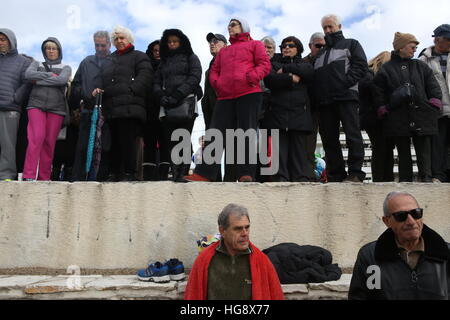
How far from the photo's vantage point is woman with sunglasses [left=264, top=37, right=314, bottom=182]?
4.86 metres

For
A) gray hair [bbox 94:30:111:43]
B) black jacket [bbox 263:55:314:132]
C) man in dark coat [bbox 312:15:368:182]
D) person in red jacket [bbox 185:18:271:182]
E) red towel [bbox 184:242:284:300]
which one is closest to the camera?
red towel [bbox 184:242:284:300]

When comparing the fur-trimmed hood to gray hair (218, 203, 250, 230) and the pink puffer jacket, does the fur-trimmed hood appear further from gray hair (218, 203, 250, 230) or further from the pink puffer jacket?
gray hair (218, 203, 250, 230)

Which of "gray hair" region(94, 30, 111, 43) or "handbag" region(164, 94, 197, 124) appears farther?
"gray hair" region(94, 30, 111, 43)

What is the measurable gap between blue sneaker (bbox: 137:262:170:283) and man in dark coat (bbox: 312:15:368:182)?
2145 millimetres

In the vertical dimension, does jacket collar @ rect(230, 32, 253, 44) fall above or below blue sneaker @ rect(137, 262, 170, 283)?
above

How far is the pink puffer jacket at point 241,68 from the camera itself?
4.66 m

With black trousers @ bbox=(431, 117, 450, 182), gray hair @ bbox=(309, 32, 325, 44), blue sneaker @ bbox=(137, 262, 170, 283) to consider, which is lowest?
blue sneaker @ bbox=(137, 262, 170, 283)

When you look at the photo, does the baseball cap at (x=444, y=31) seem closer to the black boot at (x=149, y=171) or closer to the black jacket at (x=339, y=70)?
the black jacket at (x=339, y=70)

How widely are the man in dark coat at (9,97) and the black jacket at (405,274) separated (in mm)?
4070

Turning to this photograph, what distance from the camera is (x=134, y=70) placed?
17.0 ft

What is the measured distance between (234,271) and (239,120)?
6.43 feet

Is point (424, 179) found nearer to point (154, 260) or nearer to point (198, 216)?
point (198, 216)

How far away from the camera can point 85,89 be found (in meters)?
5.30

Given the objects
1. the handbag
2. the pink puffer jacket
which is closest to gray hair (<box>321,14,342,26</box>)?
the pink puffer jacket
